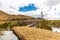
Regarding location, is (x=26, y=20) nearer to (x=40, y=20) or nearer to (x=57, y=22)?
(x=40, y=20)

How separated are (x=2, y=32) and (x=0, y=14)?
309 cm

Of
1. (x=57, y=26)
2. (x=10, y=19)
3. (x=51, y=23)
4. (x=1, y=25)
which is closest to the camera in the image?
(x=1, y=25)

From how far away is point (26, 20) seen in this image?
2941 centimetres

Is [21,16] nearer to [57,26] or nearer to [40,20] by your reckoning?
[40,20]

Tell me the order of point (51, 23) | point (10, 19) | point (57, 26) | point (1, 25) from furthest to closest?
point (57, 26)
point (51, 23)
point (10, 19)
point (1, 25)

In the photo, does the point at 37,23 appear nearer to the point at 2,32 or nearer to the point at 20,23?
the point at 20,23

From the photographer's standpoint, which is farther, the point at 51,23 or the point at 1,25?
the point at 51,23

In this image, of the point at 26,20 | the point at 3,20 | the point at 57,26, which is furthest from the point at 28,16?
the point at 57,26

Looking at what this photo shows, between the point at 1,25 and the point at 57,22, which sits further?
the point at 57,22

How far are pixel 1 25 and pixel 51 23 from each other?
6.52 meters

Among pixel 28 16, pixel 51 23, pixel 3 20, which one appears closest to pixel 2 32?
pixel 3 20

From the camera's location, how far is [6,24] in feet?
92.7

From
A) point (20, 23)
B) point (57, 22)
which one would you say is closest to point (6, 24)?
point (20, 23)

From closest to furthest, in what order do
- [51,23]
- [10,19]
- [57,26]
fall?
1. [10,19]
2. [51,23]
3. [57,26]
